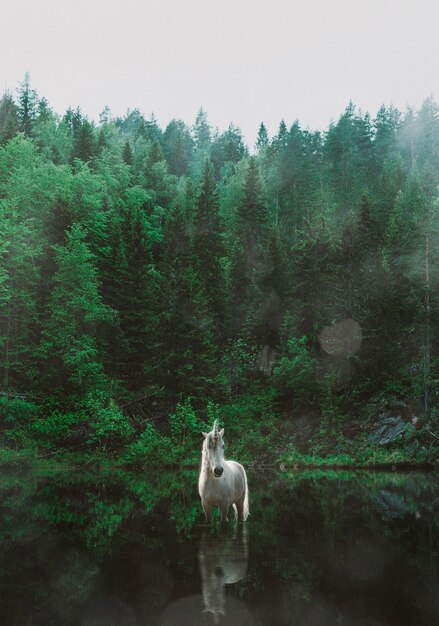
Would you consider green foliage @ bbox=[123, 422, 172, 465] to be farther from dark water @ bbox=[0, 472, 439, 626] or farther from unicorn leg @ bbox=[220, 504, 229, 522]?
unicorn leg @ bbox=[220, 504, 229, 522]

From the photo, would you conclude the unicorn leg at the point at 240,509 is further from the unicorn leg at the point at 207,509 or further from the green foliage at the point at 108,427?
the green foliage at the point at 108,427

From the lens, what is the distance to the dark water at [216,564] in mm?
5219

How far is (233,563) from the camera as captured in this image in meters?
7.17

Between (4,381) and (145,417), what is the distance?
805 centimetres

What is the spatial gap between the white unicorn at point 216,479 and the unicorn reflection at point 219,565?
0.76 metres

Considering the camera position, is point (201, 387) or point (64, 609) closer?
point (64, 609)

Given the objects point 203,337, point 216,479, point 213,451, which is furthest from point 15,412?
point 213,451

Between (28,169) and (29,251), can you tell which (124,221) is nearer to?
(28,169)

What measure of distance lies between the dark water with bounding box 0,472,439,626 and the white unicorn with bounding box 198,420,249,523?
0.47 metres

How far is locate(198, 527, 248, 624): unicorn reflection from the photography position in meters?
5.53

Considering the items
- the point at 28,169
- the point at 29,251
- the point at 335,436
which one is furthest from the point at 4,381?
the point at 335,436

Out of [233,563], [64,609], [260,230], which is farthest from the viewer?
[260,230]

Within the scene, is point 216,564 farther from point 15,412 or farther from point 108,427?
point 15,412

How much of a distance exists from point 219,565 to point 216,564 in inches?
2.8
